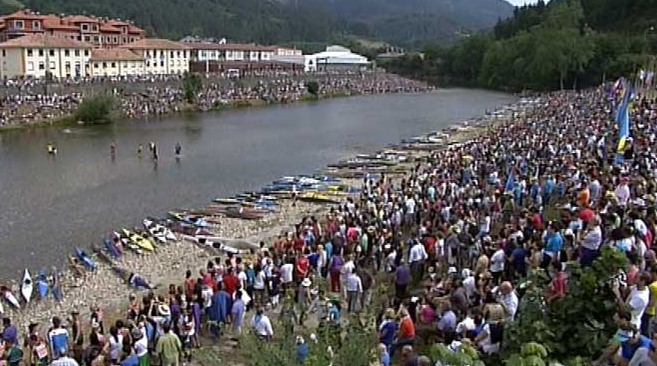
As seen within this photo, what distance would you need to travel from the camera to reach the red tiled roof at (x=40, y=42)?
268 ft

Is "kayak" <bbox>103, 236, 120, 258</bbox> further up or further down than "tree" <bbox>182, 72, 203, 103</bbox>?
further down

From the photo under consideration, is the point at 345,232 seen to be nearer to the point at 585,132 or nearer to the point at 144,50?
the point at 585,132

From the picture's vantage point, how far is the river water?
27766 mm

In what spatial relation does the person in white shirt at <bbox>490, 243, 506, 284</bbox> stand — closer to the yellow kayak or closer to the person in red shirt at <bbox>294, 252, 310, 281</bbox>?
the person in red shirt at <bbox>294, 252, 310, 281</bbox>

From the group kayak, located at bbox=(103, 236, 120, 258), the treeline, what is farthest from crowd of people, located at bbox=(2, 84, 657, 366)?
the treeline

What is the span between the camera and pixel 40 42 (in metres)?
83.2

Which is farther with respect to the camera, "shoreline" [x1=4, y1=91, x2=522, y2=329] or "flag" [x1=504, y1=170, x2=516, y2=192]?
"flag" [x1=504, y1=170, x2=516, y2=192]

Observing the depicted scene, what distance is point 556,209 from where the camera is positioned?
18.9 m

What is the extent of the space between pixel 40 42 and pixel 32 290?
71.3 meters

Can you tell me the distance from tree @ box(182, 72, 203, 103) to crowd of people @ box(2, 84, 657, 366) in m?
60.5

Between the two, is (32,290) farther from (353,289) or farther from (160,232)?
(353,289)

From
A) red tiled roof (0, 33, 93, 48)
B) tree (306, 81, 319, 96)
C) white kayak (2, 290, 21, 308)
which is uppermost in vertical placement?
red tiled roof (0, 33, 93, 48)

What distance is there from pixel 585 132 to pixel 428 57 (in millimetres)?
133213

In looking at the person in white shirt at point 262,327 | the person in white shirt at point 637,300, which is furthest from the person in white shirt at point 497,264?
the person in white shirt at point 262,327
